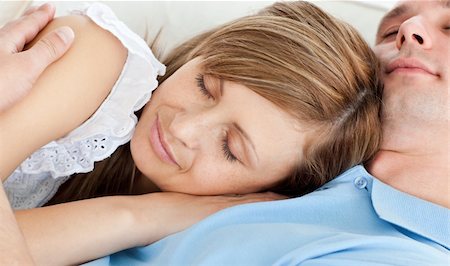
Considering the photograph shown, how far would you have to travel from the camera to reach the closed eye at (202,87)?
117cm

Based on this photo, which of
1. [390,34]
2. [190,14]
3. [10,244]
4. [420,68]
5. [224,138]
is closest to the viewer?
[10,244]

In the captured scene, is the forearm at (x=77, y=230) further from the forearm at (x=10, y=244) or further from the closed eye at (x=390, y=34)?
the closed eye at (x=390, y=34)

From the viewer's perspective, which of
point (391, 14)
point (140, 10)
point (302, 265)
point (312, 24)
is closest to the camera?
point (302, 265)

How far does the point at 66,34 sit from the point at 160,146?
256 millimetres

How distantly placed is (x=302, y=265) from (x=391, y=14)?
30.4 inches

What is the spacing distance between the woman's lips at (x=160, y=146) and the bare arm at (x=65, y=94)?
12 centimetres

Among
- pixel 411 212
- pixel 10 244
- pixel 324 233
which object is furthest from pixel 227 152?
pixel 10 244

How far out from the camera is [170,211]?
44.1 inches

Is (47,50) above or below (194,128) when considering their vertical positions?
above

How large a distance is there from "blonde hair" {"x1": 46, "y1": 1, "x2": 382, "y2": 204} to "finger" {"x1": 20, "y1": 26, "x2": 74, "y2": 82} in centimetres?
26

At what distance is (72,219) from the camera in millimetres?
1053

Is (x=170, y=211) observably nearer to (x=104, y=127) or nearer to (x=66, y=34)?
(x=104, y=127)

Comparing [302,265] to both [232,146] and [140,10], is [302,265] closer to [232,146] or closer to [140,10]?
[232,146]

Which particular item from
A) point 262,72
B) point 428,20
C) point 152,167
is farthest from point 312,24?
point 152,167
